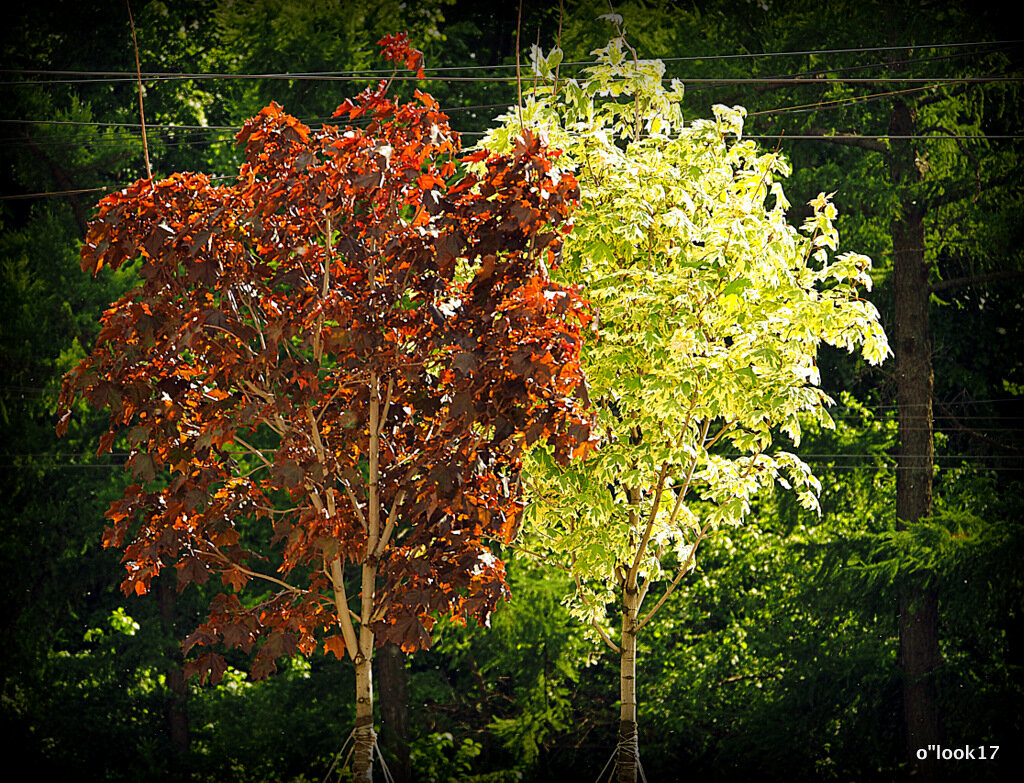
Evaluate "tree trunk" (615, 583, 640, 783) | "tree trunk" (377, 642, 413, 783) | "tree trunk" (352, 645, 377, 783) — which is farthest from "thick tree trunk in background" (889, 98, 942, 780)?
"tree trunk" (352, 645, 377, 783)

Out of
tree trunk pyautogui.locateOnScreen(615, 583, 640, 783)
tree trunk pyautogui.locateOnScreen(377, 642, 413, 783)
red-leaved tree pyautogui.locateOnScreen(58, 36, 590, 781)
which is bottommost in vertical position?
tree trunk pyautogui.locateOnScreen(377, 642, 413, 783)

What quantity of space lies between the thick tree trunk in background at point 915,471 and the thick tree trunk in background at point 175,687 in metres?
6.11

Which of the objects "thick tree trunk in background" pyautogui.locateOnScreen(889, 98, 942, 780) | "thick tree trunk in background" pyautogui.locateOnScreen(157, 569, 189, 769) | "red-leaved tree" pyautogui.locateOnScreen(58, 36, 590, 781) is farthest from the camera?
"thick tree trunk in background" pyautogui.locateOnScreen(157, 569, 189, 769)

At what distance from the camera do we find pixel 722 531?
934 centimetres

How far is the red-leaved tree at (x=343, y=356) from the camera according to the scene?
3344mm

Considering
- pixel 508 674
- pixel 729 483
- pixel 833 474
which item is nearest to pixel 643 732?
pixel 508 674

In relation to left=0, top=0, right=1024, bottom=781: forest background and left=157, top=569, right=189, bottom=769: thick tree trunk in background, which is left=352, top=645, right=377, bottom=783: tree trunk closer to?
left=0, top=0, right=1024, bottom=781: forest background

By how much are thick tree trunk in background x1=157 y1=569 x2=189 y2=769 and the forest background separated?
0.02 meters

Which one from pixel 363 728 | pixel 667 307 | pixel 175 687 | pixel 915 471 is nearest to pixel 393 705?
pixel 175 687

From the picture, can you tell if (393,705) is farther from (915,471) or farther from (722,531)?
(915,471)

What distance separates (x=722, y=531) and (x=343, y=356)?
6281 mm

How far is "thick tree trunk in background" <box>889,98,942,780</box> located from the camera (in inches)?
330

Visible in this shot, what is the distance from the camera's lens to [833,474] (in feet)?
30.4

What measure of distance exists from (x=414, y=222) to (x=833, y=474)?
6658 millimetres
